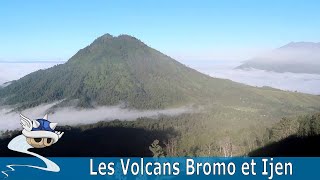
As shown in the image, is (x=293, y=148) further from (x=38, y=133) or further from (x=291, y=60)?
(x=38, y=133)

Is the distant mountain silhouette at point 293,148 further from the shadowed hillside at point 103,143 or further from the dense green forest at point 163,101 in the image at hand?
the shadowed hillside at point 103,143

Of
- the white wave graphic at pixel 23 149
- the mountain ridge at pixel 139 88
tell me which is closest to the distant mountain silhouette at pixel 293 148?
the mountain ridge at pixel 139 88

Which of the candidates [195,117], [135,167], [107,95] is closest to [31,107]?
[107,95]

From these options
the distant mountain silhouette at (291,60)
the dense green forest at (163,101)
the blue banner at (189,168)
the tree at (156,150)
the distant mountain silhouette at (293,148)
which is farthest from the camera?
the distant mountain silhouette at (291,60)

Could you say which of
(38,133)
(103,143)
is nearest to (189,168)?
(103,143)

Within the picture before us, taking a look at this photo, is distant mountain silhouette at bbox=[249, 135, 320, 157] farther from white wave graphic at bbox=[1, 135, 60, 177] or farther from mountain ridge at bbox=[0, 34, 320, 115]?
white wave graphic at bbox=[1, 135, 60, 177]

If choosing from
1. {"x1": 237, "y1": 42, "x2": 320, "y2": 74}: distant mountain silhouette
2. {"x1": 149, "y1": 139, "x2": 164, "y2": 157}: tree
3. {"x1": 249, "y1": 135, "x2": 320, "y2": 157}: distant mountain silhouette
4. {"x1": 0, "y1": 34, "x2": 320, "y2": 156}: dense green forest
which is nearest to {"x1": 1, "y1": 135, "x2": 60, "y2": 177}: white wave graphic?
{"x1": 0, "y1": 34, "x2": 320, "y2": 156}: dense green forest
